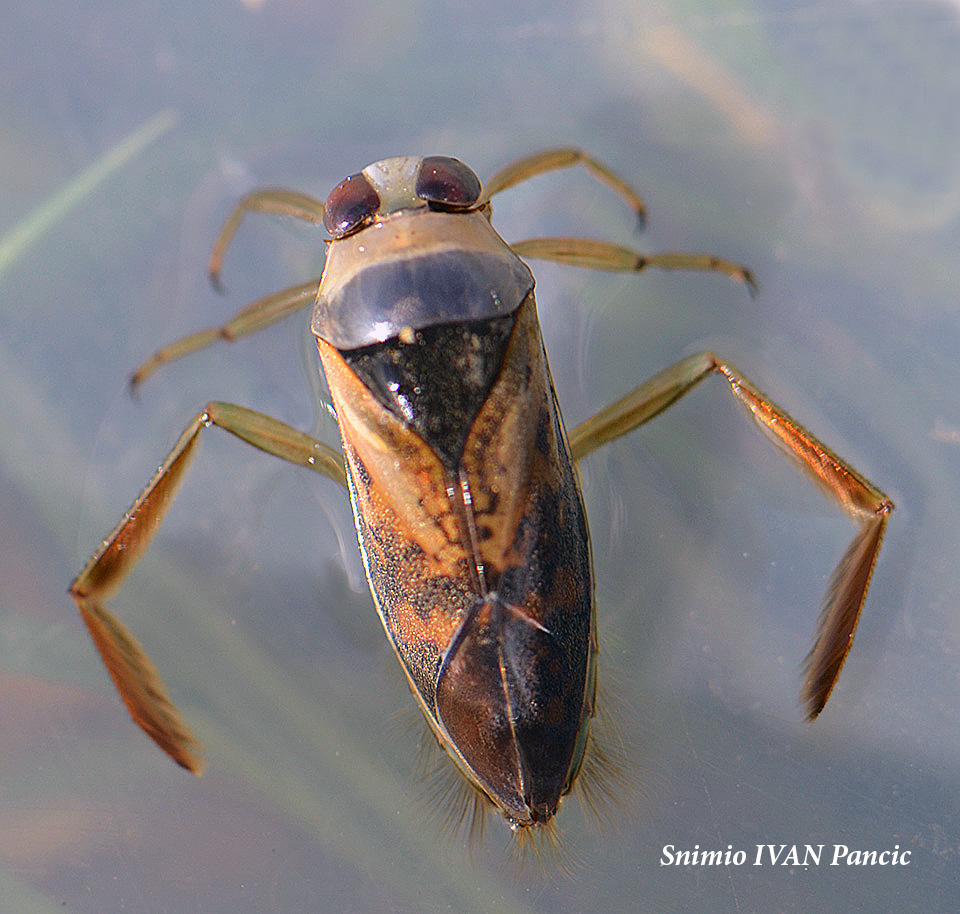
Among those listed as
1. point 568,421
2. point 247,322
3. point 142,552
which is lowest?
point 142,552

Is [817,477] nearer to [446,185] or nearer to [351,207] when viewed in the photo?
[446,185]

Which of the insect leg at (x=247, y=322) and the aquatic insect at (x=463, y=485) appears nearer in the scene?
the aquatic insect at (x=463, y=485)

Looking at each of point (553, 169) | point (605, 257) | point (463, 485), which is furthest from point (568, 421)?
point (463, 485)

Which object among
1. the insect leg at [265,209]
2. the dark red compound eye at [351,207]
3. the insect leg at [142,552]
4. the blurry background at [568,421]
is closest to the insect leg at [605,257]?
the blurry background at [568,421]

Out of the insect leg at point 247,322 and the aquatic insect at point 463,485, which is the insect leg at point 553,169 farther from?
the insect leg at point 247,322

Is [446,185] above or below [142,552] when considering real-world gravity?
above
